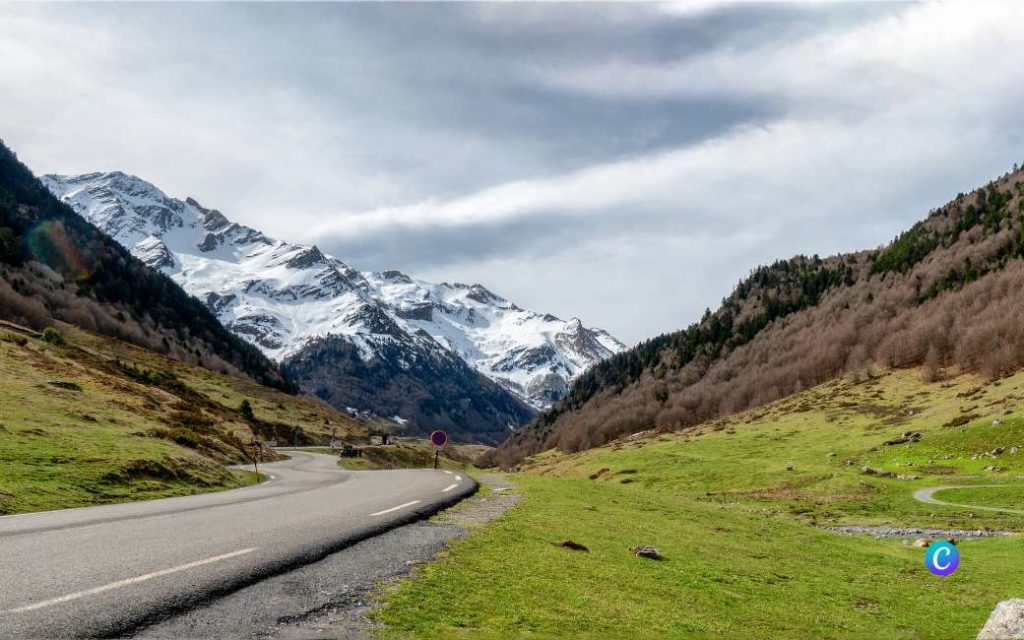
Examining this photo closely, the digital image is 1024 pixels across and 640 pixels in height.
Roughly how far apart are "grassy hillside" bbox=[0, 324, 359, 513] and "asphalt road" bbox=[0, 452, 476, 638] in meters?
5.14

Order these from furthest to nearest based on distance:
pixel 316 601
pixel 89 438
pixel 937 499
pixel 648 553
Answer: pixel 937 499 → pixel 89 438 → pixel 648 553 → pixel 316 601

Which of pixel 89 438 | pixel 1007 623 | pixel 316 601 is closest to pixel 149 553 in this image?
pixel 316 601

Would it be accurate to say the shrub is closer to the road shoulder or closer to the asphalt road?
the asphalt road

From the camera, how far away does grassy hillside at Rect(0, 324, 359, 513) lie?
27156 mm

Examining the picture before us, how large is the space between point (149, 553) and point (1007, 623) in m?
17.3

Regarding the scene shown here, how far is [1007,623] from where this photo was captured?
485 inches

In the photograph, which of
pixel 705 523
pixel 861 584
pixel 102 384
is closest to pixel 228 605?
pixel 861 584

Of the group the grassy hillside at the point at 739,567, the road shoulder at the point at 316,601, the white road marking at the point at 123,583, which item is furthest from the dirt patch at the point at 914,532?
the white road marking at the point at 123,583

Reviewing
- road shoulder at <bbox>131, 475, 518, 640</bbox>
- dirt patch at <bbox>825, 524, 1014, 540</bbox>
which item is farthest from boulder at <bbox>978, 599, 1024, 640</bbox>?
dirt patch at <bbox>825, 524, 1014, 540</bbox>

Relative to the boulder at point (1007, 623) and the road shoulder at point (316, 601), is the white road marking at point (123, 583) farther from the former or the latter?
the boulder at point (1007, 623)

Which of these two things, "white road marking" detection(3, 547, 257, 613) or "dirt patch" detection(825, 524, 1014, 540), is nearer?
"white road marking" detection(3, 547, 257, 613)

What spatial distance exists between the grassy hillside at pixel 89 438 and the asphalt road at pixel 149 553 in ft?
16.9

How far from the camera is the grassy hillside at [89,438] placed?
89.1ft

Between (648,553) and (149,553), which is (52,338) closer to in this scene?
(149,553)
